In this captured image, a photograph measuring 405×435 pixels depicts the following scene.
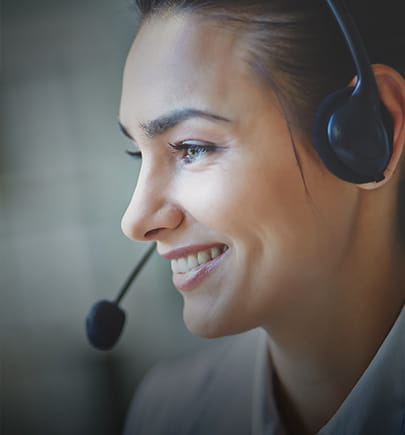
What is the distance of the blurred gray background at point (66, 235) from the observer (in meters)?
0.78

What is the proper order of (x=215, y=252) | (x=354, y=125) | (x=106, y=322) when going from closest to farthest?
(x=354, y=125) < (x=215, y=252) < (x=106, y=322)

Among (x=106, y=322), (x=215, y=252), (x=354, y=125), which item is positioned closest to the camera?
(x=354, y=125)

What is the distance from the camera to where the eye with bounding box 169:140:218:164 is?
58 centimetres

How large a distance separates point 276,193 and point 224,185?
0.06 m

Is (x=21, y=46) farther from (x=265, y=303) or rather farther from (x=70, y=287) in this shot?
(x=265, y=303)

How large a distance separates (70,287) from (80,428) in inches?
10.2

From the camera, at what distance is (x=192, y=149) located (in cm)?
60

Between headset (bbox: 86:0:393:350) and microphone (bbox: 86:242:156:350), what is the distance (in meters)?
0.35

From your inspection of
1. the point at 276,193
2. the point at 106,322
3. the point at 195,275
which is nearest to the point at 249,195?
the point at 276,193

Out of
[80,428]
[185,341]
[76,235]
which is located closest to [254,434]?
[185,341]

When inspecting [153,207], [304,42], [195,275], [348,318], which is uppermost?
[304,42]

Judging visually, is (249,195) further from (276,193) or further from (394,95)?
(394,95)

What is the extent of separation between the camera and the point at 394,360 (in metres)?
0.61

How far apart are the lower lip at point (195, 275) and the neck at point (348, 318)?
0.40 ft
